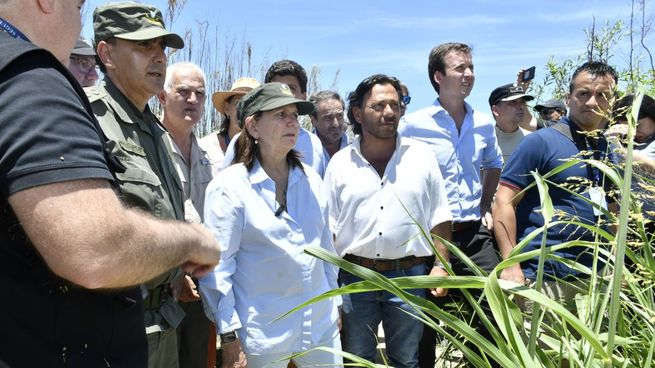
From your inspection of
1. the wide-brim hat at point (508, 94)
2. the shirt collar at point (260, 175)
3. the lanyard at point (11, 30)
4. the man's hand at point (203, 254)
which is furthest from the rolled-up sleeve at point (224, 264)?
the wide-brim hat at point (508, 94)

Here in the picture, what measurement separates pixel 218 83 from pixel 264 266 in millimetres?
5757

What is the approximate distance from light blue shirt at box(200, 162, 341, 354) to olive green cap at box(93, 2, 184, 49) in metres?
0.78

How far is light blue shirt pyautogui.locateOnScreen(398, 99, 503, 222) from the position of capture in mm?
4453

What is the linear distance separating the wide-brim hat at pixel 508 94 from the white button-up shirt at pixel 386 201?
2691 millimetres

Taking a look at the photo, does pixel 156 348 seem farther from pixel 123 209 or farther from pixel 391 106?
pixel 391 106

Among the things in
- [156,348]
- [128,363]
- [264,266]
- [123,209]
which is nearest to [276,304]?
[264,266]

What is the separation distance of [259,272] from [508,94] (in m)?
4.19

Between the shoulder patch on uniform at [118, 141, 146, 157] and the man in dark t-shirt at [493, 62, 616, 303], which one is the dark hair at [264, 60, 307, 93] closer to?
the man in dark t-shirt at [493, 62, 616, 303]

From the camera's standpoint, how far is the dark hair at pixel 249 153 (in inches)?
129

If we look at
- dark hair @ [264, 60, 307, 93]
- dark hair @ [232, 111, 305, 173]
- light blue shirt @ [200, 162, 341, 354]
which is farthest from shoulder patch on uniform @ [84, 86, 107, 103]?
dark hair @ [264, 60, 307, 93]

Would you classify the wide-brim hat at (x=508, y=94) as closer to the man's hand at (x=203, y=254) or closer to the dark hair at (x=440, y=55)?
the dark hair at (x=440, y=55)

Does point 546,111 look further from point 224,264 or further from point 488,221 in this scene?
point 224,264

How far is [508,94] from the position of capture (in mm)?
6414

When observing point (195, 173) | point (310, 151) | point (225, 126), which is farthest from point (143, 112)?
point (225, 126)
